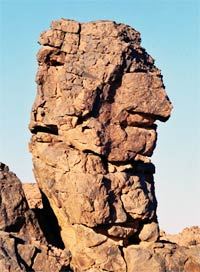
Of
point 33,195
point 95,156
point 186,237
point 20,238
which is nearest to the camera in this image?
point 20,238

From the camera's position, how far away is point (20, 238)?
46.1m

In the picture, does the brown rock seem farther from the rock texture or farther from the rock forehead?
the rock forehead

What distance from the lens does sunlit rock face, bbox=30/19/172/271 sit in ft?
158

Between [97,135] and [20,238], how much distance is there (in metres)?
7.44

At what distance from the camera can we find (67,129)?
4922cm

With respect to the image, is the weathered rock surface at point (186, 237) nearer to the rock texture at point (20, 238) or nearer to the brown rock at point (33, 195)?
the brown rock at point (33, 195)

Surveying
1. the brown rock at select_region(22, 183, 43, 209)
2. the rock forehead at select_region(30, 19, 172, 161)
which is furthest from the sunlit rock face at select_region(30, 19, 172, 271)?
the brown rock at select_region(22, 183, 43, 209)

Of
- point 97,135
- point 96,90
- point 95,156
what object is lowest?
point 95,156

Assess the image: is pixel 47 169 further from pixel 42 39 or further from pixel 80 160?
pixel 42 39

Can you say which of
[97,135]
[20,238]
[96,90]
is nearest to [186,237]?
[97,135]

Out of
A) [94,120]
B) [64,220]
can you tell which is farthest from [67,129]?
[64,220]

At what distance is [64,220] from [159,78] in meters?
10.6

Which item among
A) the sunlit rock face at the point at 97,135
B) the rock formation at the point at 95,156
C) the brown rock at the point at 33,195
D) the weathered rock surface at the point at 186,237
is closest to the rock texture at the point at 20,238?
the rock formation at the point at 95,156

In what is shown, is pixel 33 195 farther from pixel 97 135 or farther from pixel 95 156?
pixel 97 135
